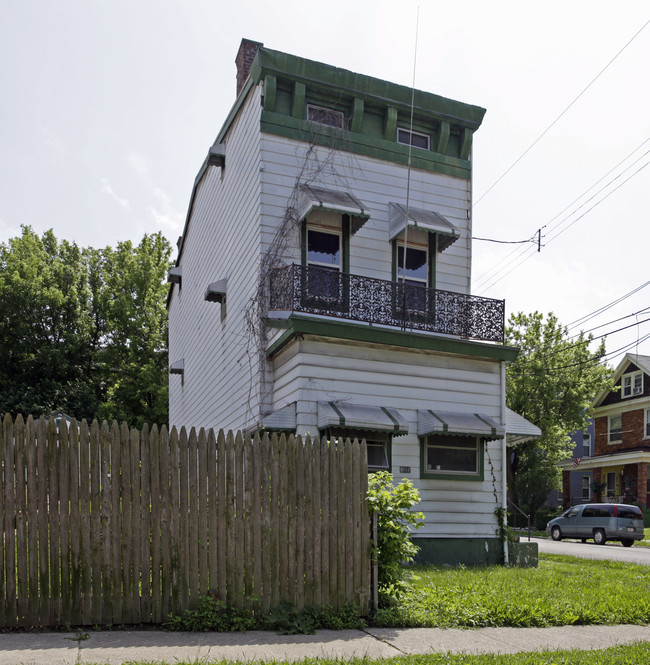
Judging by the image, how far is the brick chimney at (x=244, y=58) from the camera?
18688 mm

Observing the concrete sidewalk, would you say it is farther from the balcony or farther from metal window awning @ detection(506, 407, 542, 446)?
the balcony

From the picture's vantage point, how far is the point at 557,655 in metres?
6.72

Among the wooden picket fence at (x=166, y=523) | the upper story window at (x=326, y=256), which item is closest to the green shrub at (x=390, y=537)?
the wooden picket fence at (x=166, y=523)

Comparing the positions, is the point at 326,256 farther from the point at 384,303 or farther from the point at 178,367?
the point at 178,367

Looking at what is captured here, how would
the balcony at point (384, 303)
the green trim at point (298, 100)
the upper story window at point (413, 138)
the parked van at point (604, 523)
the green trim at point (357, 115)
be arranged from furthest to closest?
the parked van at point (604, 523) < the upper story window at point (413, 138) < the green trim at point (357, 115) < the green trim at point (298, 100) < the balcony at point (384, 303)

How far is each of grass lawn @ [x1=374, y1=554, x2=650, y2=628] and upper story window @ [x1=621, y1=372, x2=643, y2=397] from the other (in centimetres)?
3601

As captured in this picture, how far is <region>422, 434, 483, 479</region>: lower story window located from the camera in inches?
564

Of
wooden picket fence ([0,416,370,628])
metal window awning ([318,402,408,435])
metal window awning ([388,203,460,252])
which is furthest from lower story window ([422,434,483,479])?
wooden picket fence ([0,416,370,628])

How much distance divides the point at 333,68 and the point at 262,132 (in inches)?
87.1

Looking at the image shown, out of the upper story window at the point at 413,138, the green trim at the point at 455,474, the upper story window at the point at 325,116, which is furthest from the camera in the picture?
the upper story window at the point at 413,138

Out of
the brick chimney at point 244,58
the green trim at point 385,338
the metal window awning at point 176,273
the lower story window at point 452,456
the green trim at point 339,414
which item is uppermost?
the brick chimney at point 244,58

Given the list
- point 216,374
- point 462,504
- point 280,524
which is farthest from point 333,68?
point 280,524

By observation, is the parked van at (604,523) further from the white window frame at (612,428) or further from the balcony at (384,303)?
the white window frame at (612,428)

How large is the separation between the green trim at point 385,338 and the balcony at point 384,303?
1.53 ft
